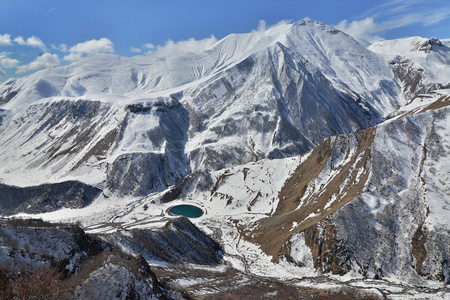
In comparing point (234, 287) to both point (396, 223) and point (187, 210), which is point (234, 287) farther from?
point (187, 210)

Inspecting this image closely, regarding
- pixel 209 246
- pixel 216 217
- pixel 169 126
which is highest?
pixel 169 126

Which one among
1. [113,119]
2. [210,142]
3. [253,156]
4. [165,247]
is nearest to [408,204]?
[165,247]

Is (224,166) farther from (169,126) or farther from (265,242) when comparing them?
(265,242)

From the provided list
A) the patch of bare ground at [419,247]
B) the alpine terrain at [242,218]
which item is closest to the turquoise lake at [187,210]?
the alpine terrain at [242,218]

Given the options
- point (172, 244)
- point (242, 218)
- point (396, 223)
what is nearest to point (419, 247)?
point (396, 223)

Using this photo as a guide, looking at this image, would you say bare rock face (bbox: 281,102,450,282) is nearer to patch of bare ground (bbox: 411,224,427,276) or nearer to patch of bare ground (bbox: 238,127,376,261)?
patch of bare ground (bbox: 411,224,427,276)

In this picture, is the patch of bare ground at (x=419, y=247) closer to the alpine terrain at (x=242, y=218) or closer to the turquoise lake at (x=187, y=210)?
the alpine terrain at (x=242, y=218)

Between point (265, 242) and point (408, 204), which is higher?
point (408, 204)

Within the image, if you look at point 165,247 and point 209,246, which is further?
point 209,246

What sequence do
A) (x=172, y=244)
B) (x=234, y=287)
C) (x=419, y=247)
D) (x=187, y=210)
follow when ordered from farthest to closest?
(x=187, y=210) < (x=172, y=244) < (x=419, y=247) < (x=234, y=287)
